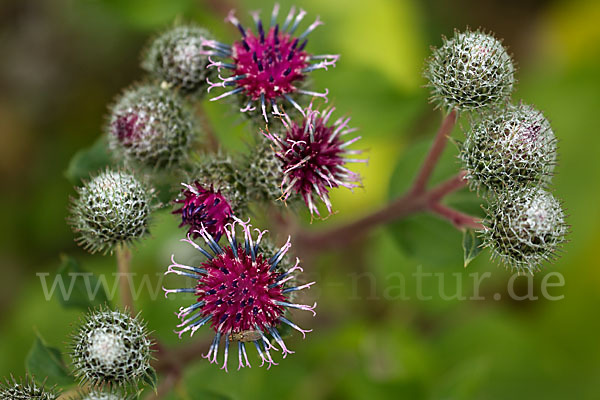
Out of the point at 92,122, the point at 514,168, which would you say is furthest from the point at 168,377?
the point at 92,122

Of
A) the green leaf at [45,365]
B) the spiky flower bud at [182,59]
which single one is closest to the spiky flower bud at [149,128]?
the spiky flower bud at [182,59]

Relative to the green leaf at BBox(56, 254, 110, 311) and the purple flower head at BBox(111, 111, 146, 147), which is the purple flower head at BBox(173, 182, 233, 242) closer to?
the purple flower head at BBox(111, 111, 146, 147)

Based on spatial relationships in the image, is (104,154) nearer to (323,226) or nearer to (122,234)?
(122,234)

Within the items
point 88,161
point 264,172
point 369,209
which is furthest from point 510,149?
point 369,209

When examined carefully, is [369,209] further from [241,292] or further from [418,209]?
[241,292]

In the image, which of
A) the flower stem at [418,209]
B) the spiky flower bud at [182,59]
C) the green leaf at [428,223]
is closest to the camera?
the flower stem at [418,209]

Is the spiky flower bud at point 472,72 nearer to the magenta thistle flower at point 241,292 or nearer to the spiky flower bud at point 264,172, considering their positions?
the spiky flower bud at point 264,172
